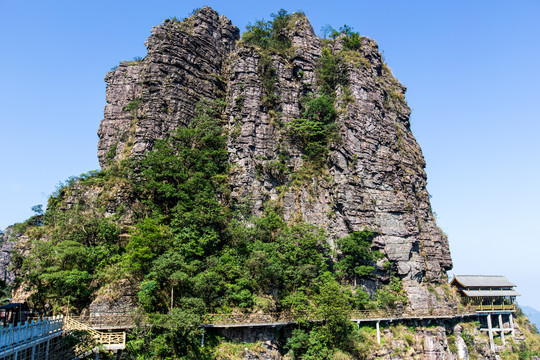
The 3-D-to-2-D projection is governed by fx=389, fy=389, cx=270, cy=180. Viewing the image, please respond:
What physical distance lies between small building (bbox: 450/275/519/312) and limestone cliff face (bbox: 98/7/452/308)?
→ 3300 millimetres

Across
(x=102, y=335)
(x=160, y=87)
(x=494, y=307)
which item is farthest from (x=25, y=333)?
(x=494, y=307)

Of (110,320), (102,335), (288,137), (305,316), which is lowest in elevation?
(102,335)

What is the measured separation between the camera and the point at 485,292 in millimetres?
53094

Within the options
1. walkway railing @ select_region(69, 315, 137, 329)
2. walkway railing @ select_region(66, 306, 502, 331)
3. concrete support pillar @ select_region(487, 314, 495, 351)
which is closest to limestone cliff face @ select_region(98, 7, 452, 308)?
walkway railing @ select_region(66, 306, 502, 331)

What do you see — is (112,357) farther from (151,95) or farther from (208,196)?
(151,95)

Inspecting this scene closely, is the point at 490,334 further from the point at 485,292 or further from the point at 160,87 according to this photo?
the point at 160,87

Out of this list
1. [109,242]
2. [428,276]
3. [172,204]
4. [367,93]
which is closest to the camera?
[109,242]

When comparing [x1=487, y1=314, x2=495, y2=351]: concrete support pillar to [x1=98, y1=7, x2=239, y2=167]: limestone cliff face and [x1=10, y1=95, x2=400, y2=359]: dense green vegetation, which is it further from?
[x1=98, y1=7, x2=239, y2=167]: limestone cliff face

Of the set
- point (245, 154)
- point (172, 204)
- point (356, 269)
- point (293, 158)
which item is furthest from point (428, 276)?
point (172, 204)

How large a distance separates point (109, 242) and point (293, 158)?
2318 cm

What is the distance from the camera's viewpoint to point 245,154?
152ft

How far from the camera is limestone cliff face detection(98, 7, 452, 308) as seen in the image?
4491 cm

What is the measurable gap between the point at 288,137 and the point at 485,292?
34.3 m

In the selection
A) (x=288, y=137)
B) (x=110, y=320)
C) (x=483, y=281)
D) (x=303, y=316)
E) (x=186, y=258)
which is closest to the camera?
(x=110, y=320)
